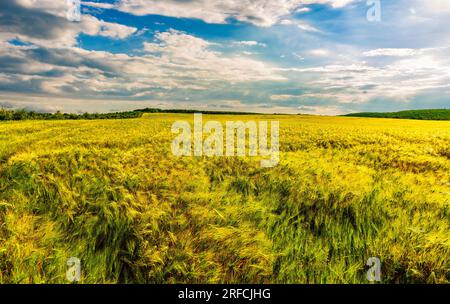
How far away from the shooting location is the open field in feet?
7.63

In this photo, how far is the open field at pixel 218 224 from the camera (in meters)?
2.33

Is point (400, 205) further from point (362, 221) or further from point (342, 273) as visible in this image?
point (342, 273)

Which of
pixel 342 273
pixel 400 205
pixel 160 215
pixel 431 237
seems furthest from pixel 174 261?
pixel 400 205

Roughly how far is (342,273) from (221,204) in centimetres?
155

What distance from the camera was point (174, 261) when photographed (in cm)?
237

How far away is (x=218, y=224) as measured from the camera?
2.92 meters

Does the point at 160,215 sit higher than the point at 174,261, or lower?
higher

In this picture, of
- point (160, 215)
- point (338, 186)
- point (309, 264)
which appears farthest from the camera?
point (338, 186)

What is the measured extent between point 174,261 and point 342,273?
1372 millimetres

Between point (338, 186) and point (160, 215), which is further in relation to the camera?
point (338, 186)
